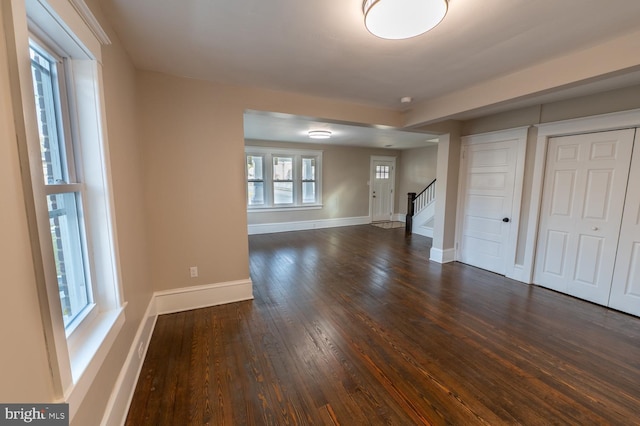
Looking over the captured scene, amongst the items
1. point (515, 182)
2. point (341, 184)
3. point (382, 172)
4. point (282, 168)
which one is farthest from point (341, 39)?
point (382, 172)

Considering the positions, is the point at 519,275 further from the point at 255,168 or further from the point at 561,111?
the point at 255,168

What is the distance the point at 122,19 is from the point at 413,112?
3300mm

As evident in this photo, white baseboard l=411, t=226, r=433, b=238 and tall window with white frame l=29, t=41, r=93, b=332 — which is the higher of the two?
tall window with white frame l=29, t=41, r=93, b=332

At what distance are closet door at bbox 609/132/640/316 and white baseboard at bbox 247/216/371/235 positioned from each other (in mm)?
5673

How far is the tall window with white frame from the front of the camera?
4.00 feet

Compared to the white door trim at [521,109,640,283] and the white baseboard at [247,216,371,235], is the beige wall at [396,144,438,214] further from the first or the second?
the white door trim at [521,109,640,283]

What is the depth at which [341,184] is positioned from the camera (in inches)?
306

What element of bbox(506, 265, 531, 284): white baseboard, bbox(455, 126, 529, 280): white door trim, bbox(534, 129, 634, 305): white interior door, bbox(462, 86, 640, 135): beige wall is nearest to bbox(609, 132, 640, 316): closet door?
bbox(534, 129, 634, 305): white interior door

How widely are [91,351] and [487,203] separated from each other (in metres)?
4.85

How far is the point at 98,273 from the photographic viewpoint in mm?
1532

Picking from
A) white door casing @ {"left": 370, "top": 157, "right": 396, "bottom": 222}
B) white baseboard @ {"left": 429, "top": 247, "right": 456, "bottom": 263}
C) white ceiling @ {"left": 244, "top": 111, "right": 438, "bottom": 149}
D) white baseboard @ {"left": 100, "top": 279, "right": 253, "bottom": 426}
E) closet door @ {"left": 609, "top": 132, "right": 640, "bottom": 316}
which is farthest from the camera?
white door casing @ {"left": 370, "top": 157, "right": 396, "bottom": 222}

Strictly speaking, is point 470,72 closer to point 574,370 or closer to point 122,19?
point 574,370

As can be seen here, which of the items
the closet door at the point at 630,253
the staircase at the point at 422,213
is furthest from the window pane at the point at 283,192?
the closet door at the point at 630,253

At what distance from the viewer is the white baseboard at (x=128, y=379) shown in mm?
1400
